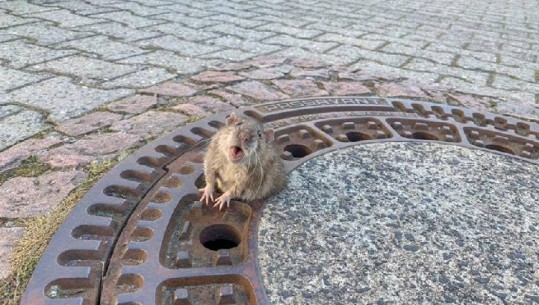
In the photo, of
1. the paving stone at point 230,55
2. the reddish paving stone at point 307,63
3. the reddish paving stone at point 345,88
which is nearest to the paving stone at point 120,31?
the paving stone at point 230,55

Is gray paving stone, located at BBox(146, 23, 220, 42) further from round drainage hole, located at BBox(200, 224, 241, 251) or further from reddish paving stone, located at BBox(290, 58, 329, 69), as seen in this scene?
round drainage hole, located at BBox(200, 224, 241, 251)

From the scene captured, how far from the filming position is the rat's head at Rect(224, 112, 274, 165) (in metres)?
1.87

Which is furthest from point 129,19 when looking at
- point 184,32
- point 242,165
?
point 242,165

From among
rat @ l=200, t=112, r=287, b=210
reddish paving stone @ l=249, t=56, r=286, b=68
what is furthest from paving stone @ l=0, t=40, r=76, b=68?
rat @ l=200, t=112, r=287, b=210

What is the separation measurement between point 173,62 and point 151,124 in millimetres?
1170

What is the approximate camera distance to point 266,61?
3762 millimetres

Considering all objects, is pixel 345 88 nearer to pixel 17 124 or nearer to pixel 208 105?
pixel 208 105

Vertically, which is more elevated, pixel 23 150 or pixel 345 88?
pixel 23 150

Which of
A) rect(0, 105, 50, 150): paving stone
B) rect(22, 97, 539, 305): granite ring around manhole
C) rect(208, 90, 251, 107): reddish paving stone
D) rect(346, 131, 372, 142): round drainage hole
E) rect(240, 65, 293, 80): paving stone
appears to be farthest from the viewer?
Answer: rect(240, 65, 293, 80): paving stone

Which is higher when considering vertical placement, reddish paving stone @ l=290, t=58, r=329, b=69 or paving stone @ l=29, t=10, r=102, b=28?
paving stone @ l=29, t=10, r=102, b=28

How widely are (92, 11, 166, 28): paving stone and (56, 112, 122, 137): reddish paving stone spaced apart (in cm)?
216

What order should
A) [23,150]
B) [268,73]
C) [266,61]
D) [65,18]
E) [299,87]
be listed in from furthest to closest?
[65,18] < [266,61] < [268,73] < [299,87] < [23,150]

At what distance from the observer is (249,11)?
18.5 ft

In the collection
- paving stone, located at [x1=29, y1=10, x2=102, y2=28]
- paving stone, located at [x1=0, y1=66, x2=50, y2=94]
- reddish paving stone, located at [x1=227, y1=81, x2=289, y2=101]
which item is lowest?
reddish paving stone, located at [x1=227, y1=81, x2=289, y2=101]
